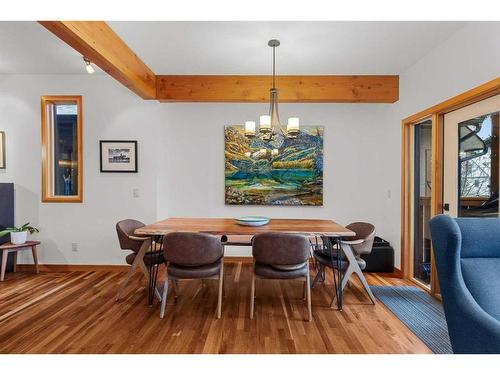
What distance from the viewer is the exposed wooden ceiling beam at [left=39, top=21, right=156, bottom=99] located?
213 centimetres

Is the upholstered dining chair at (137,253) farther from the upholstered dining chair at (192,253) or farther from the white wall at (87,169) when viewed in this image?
the white wall at (87,169)

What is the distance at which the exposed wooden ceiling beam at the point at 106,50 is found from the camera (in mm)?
2133

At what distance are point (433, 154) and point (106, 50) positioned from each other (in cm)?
345

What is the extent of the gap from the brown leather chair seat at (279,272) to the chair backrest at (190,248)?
442 mm

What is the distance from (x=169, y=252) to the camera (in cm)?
242

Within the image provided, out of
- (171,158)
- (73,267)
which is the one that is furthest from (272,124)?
(73,267)

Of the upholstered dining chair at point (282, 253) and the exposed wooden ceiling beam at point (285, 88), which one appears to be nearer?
the upholstered dining chair at point (282, 253)

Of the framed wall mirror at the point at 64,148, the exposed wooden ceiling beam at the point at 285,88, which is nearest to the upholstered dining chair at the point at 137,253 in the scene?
the framed wall mirror at the point at 64,148

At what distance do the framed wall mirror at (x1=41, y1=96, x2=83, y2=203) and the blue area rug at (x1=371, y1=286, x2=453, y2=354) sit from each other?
13.4 feet

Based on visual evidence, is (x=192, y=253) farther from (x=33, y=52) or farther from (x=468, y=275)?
(x=33, y=52)

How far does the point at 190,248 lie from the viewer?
2393mm

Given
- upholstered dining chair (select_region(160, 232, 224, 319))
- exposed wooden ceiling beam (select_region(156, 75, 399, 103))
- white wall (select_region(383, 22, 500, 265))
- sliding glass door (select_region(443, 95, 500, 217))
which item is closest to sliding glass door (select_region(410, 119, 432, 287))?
white wall (select_region(383, 22, 500, 265))
